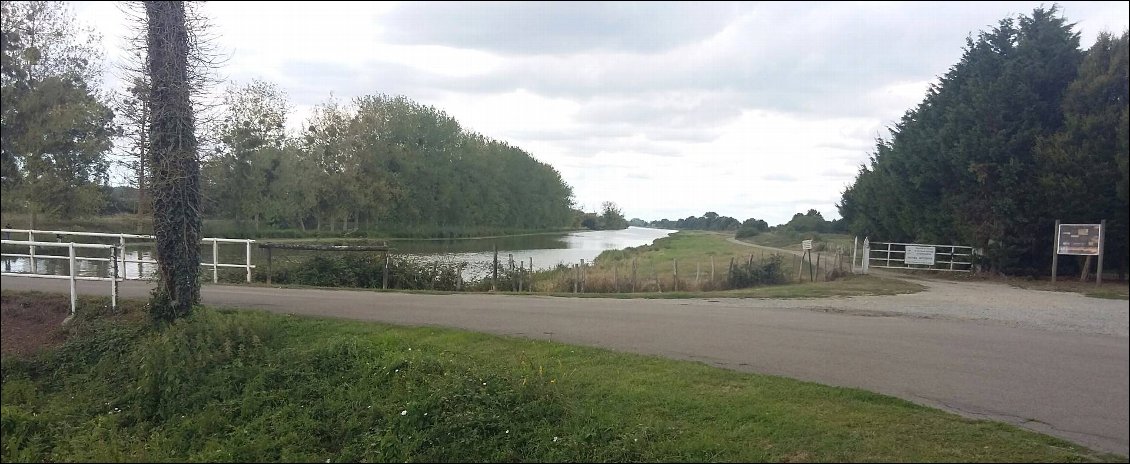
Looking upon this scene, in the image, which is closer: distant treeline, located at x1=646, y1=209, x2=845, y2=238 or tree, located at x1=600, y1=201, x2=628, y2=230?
distant treeline, located at x1=646, y1=209, x2=845, y2=238

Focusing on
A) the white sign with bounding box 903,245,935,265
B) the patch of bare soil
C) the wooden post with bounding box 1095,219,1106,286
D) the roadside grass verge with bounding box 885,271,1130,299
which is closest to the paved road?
the roadside grass verge with bounding box 885,271,1130,299

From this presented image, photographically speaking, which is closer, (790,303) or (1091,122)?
(1091,122)

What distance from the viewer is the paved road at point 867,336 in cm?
597

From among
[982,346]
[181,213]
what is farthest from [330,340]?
[982,346]

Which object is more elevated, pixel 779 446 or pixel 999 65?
pixel 999 65

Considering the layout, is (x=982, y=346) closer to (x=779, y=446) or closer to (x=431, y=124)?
(x=779, y=446)

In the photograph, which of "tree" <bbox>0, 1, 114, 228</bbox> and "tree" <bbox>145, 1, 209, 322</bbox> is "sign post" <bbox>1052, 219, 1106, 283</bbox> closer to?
"tree" <bbox>0, 1, 114, 228</bbox>

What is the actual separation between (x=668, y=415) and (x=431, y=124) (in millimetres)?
41288

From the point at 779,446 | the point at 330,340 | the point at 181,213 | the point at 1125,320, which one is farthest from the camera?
the point at 181,213

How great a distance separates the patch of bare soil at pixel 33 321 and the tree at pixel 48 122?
5.09 feet

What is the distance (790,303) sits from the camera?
49.9 feet

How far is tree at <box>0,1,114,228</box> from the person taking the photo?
22.9 feet

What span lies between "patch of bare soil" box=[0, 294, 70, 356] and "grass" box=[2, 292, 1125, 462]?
46cm

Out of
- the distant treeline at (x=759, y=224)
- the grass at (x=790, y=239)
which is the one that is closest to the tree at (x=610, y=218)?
the distant treeline at (x=759, y=224)
